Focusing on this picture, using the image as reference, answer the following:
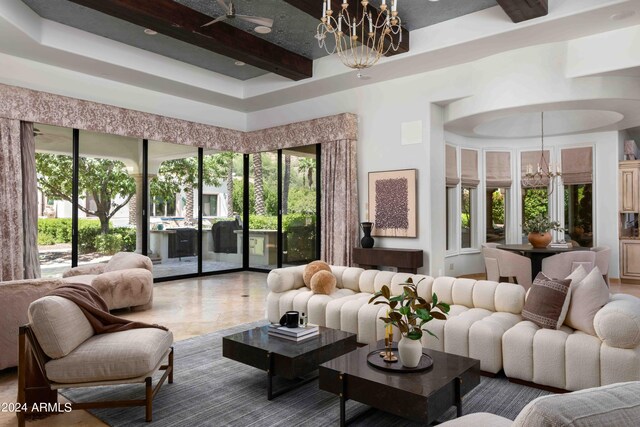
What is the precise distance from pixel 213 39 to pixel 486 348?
188 inches

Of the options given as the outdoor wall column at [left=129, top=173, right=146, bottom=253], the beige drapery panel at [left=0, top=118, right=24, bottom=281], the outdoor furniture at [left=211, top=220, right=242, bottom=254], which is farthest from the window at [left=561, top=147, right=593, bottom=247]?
the beige drapery panel at [left=0, top=118, right=24, bottom=281]

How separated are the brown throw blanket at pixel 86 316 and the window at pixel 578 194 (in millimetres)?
8144

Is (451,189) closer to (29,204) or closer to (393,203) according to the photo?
(393,203)

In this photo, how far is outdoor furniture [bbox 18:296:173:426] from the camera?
2.43 m

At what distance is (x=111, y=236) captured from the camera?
281 inches

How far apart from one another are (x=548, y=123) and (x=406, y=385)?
697 centimetres

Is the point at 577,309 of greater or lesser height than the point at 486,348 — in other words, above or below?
above

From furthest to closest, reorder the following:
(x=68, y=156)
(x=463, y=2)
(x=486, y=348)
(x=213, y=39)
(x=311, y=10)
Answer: (x=68, y=156) → (x=213, y=39) → (x=463, y=2) → (x=311, y=10) → (x=486, y=348)

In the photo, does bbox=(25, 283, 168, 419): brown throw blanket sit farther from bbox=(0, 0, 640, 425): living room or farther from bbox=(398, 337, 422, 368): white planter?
bbox=(398, 337, 422, 368): white planter

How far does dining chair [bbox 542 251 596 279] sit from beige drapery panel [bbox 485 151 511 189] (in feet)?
11.0

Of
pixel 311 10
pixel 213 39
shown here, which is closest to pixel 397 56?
pixel 311 10

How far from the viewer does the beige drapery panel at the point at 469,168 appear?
8.44 metres

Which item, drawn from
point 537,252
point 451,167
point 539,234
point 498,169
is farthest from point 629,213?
point 537,252

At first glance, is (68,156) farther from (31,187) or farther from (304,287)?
(304,287)
